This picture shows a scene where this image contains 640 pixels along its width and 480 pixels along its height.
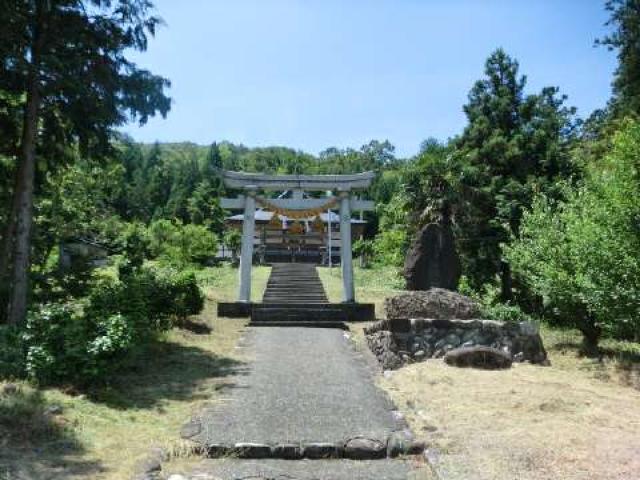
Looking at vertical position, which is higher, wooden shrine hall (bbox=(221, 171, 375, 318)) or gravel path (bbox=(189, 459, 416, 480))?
wooden shrine hall (bbox=(221, 171, 375, 318))

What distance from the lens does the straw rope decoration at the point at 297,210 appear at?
59.8 ft

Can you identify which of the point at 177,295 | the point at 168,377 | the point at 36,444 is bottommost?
the point at 36,444

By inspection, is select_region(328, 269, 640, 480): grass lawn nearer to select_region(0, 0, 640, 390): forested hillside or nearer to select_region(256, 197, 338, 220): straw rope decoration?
select_region(0, 0, 640, 390): forested hillside

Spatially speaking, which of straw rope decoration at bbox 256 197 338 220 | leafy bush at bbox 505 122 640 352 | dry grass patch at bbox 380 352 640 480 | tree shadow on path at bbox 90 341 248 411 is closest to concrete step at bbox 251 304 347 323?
straw rope decoration at bbox 256 197 338 220

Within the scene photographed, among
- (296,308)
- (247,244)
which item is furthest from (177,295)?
(247,244)

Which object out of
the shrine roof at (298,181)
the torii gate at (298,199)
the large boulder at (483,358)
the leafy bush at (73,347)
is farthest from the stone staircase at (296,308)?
the leafy bush at (73,347)

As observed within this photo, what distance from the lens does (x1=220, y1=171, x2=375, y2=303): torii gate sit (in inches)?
706

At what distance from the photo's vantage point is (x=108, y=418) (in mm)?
6516

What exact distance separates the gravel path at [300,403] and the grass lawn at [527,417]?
0.44 m

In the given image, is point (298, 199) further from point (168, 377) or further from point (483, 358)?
point (168, 377)

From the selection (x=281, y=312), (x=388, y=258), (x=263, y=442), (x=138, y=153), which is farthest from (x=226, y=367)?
(x=138, y=153)

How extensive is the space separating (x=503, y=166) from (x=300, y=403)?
17.3 m

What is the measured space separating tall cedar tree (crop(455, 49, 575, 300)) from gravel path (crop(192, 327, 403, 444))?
11.9m

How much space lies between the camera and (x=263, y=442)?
5816 millimetres
